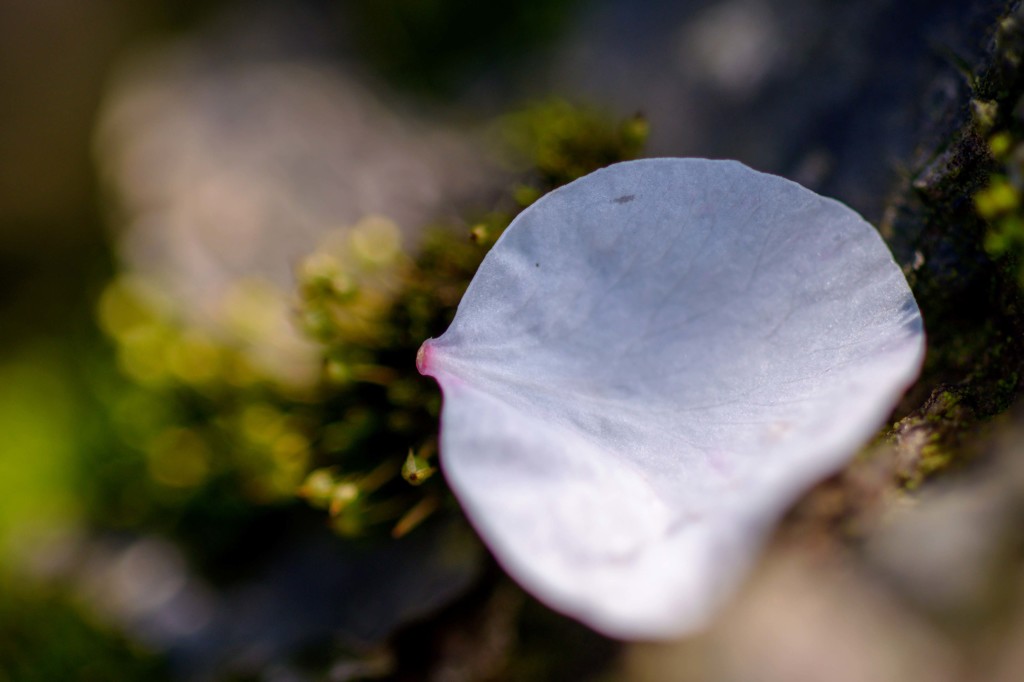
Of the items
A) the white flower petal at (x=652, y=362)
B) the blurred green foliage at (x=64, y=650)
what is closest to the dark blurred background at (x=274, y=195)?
the blurred green foliage at (x=64, y=650)

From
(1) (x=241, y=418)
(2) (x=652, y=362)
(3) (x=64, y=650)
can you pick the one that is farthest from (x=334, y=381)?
(3) (x=64, y=650)

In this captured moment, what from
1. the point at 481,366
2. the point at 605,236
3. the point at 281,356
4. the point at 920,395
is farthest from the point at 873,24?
the point at 281,356

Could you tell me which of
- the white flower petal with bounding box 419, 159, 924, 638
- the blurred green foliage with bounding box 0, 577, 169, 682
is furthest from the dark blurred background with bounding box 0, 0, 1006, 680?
the white flower petal with bounding box 419, 159, 924, 638

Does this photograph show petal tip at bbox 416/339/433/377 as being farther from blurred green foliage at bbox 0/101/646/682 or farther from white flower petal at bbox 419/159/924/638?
blurred green foliage at bbox 0/101/646/682

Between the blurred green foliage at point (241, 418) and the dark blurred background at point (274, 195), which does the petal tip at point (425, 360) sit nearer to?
the blurred green foliage at point (241, 418)

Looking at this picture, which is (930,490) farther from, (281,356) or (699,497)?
(281,356)
